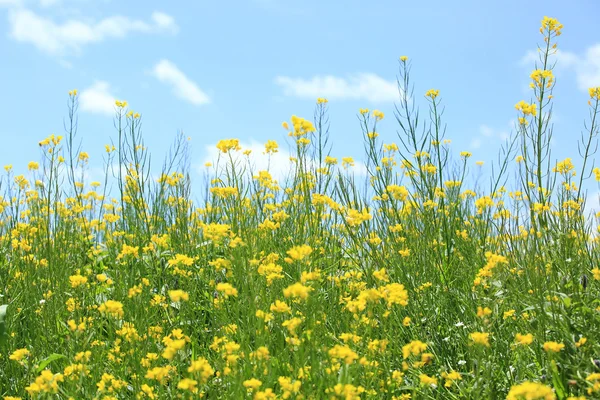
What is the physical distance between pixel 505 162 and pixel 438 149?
384 mm

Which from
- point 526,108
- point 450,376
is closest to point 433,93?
point 526,108

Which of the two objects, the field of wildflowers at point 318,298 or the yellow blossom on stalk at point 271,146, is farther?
the yellow blossom on stalk at point 271,146

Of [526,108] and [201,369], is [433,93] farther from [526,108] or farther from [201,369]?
[201,369]

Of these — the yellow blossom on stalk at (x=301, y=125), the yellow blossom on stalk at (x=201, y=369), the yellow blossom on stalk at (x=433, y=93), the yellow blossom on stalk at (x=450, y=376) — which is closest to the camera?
the yellow blossom on stalk at (x=201, y=369)

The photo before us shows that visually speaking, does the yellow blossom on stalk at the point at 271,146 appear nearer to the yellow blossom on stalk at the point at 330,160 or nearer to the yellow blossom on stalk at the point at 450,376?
the yellow blossom on stalk at the point at 330,160

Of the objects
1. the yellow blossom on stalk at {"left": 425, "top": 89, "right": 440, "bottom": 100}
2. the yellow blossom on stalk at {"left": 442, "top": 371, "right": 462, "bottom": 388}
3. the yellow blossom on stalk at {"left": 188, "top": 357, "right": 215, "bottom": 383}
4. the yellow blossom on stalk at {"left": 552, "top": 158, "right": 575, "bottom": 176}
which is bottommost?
the yellow blossom on stalk at {"left": 442, "top": 371, "right": 462, "bottom": 388}

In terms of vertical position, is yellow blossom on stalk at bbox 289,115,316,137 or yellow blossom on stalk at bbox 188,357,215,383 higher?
yellow blossom on stalk at bbox 289,115,316,137

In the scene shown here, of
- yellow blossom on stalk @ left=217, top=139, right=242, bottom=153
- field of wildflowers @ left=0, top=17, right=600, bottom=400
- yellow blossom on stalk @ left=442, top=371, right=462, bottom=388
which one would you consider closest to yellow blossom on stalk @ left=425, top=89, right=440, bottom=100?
field of wildflowers @ left=0, top=17, right=600, bottom=400

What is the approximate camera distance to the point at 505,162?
3.48 metres

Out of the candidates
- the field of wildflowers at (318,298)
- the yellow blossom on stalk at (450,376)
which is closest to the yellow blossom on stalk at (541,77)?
the field of wildflowers at (318,298)

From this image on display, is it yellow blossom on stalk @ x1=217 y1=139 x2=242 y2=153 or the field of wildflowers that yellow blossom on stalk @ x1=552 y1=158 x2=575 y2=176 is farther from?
yellow blossom on stalk @ x1=217 y1=139 x2=242 y2=153

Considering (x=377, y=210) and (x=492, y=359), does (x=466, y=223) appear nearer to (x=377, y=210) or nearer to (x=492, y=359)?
(x=377, y=210)

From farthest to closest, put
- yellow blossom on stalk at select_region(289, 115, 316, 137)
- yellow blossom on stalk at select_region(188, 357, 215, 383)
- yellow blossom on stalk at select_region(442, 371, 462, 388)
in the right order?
1. yellow blossom on stalk at select_region(289, 115, 316, 137)
2. yellow blossom on stalk at select_region(442, 371, 462, 388)
3. yellow blossom on stalk at select_region(188, 357, 215, 383)

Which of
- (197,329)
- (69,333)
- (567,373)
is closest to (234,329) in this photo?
(197,329)
